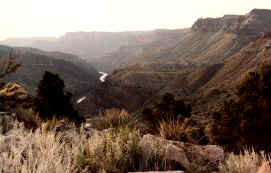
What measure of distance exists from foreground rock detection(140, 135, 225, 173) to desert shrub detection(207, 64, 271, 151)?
1398 centimetres

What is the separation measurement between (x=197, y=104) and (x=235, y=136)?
2545 inches

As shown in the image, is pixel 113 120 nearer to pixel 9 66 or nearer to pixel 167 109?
pixel 9 66

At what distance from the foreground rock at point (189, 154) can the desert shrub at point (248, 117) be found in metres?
14.0

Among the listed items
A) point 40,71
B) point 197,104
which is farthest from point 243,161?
point 40,71

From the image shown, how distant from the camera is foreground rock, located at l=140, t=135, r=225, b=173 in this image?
19.1 feet

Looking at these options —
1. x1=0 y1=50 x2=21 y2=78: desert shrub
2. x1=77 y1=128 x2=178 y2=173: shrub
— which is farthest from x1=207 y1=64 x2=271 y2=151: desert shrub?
x1=77 y1=128 x2=178 y2=173: shrub

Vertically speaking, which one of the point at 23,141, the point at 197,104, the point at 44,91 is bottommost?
the point at 197,104

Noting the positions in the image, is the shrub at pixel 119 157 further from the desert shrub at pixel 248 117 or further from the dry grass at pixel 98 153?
the desert shrub at pixel 248 117

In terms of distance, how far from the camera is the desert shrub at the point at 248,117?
2081 cm

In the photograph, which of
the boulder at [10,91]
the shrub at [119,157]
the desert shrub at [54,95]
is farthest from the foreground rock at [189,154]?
the desert shrub at [54,95]

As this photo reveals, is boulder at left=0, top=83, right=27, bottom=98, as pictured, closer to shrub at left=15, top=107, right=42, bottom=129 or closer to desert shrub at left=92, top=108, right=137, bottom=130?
shrub at left=15, top=107, right=42, bottom=129

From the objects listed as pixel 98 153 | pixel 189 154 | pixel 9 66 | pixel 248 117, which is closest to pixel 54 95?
pixel 9 66

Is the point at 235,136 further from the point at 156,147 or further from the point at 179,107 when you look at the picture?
the point at 156,147

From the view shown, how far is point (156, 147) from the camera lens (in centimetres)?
605
